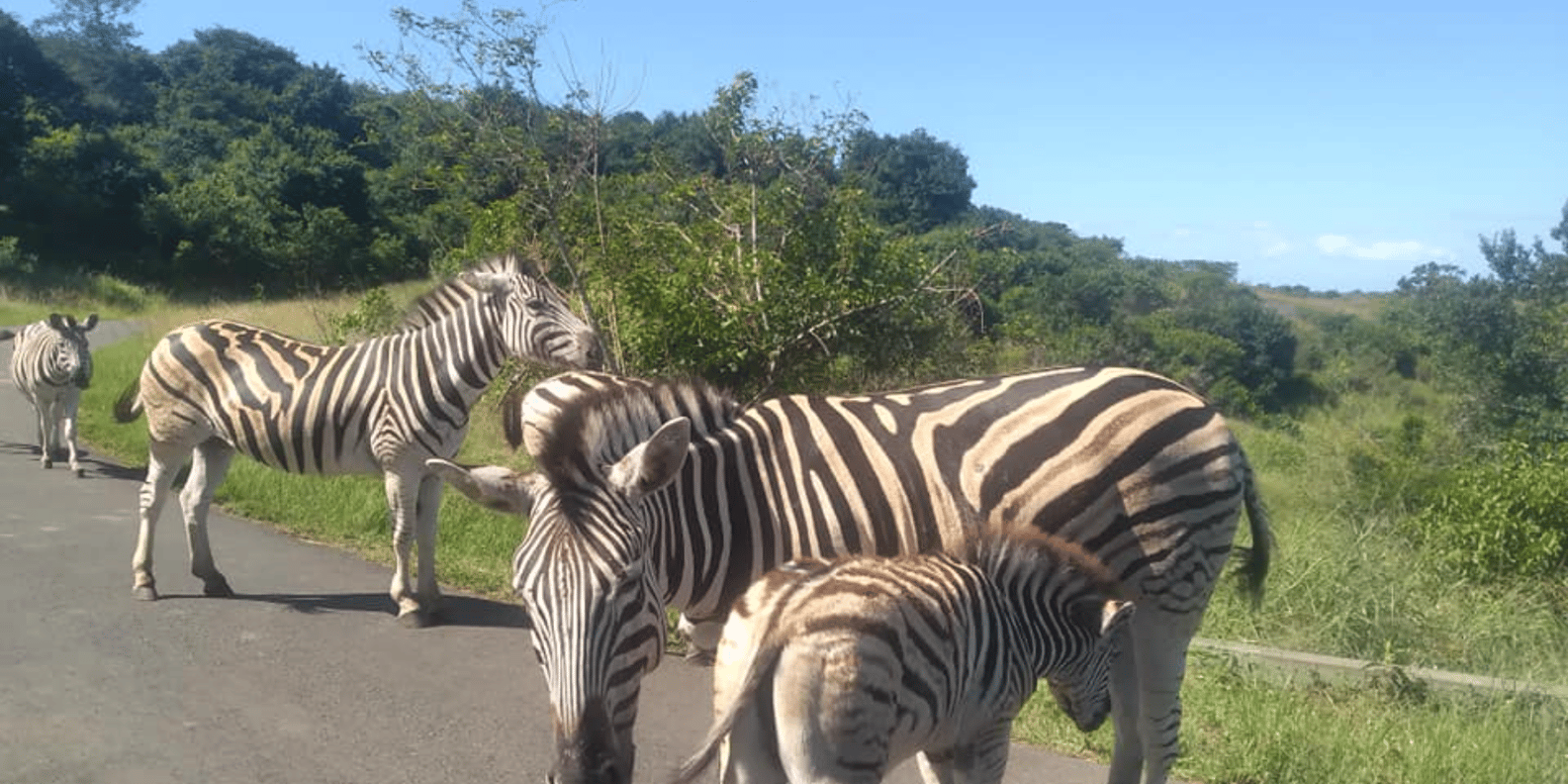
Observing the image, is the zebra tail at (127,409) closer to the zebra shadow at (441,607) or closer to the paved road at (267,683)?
the paved road at (267,683)

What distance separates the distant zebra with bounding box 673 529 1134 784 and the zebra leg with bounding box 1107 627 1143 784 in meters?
0.45

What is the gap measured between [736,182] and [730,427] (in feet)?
22.2

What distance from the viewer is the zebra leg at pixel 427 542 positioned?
7.15 m

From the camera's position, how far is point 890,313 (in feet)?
33.0

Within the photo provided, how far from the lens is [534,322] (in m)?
7.22

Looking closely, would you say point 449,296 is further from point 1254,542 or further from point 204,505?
point 1254,542

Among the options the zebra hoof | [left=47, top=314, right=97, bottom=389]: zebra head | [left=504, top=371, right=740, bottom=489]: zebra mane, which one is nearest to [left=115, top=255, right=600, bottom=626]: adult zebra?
the zebra hoof

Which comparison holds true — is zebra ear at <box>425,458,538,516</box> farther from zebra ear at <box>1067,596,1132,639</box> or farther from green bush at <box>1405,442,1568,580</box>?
green bush at <box>1405,442,1568,580</box>

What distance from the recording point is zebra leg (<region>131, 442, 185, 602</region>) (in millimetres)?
7328

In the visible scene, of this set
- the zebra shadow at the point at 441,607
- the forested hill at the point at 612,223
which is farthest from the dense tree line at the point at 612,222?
the zebra shadow at the point at 441,607

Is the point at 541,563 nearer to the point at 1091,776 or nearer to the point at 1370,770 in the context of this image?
the point at 1091,776

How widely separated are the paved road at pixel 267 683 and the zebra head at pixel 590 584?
2.04 meters

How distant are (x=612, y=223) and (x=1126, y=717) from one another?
7472 mm

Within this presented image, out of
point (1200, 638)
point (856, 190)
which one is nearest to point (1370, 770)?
point (1200, 638)
